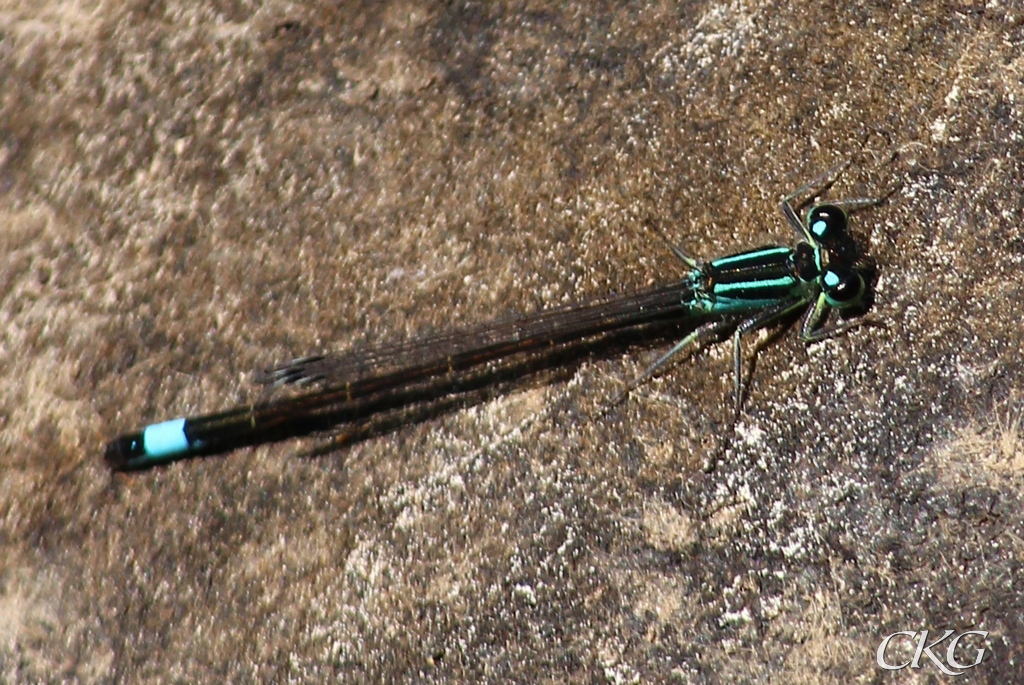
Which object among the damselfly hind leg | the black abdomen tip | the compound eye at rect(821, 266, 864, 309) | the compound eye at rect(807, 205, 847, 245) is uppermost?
the compound eye at rect(807, 205, 847, 245)

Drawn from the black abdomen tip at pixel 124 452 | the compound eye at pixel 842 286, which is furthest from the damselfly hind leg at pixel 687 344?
the black abdomen tip at pixel 124 452

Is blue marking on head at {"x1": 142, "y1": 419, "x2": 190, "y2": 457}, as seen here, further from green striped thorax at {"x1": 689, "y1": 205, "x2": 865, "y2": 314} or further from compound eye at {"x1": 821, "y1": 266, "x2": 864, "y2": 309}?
compound eye at {"x1": 821, "y1": 266, "x2": 864, "y2": 309}

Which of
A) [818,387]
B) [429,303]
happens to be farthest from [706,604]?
[429,303]

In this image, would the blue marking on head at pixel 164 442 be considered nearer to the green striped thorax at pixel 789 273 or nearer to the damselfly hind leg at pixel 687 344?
the damselfly hind leg at pixel 687 344

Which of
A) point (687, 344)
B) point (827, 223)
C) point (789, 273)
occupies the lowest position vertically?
point (687, 344)

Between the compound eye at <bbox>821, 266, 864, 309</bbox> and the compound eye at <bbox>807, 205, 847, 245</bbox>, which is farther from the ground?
the compound eye at <bbox>807, 205, 847, 245</bbox>

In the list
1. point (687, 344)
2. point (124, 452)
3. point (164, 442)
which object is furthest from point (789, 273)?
point (124, 452)

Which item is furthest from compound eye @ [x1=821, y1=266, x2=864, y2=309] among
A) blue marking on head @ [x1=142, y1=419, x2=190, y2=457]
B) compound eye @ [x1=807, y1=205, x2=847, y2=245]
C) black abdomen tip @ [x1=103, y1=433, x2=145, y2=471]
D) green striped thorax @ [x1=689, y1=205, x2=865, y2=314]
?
black abdomen tip @ [x1=103, y1=433, x2=145, y2=471]

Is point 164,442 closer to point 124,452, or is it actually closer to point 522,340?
point 124,452
